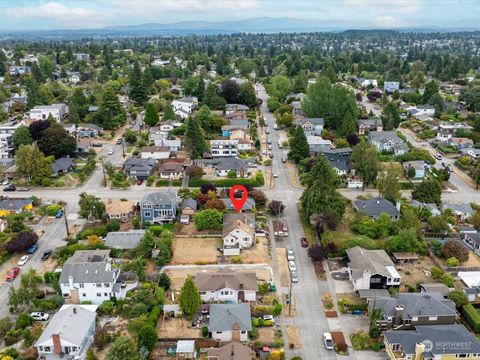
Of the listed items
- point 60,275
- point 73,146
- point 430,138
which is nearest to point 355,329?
point 60,275

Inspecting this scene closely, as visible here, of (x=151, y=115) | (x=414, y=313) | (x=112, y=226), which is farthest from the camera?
(x=151, y=115)

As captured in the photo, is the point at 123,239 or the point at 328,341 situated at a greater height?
the point at 123,239

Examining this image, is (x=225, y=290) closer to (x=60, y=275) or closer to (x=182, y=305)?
(x=182, y=305)

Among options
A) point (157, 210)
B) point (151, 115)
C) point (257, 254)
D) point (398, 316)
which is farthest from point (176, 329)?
point (151, 115)

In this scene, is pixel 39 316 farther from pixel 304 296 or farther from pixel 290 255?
pixel 290 255

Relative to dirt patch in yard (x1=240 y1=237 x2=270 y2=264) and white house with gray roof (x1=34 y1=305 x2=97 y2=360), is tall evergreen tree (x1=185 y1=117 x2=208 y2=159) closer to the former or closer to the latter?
dirt patch in yard (x1=240 y1=237 x2=270 y2=264)

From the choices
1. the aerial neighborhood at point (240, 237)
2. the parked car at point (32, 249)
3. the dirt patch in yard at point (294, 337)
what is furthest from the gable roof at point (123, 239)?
the dirt patch in yard at point (294, 337)
